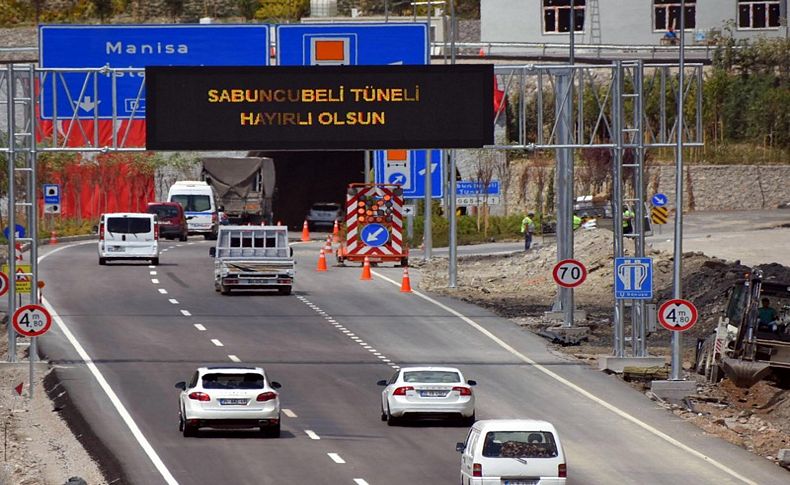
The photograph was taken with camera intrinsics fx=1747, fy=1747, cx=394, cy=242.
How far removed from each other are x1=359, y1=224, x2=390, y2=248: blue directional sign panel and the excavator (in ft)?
90.3

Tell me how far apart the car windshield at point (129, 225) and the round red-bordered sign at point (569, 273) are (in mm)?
24440

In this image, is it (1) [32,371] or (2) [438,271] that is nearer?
(1) [32,371]

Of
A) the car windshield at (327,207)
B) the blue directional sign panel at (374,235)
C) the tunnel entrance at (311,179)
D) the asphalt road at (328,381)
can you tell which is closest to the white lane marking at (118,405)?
the asphalt road at (328,381)

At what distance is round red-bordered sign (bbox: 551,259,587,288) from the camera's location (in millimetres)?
43531

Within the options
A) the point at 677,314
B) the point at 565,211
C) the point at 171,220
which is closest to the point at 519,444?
the point at 677,314

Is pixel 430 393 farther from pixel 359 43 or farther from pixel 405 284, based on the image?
pixel 405 284

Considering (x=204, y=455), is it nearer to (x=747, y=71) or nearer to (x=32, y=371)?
(x=32, y=371)

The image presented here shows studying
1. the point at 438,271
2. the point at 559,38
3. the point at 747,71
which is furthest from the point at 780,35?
the point at 438,271

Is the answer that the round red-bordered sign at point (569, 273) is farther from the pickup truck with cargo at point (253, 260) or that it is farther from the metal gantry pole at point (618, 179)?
the pickup truck with cargo at point (253, 260)

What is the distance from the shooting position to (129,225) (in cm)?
6462

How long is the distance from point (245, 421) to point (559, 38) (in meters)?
85.3

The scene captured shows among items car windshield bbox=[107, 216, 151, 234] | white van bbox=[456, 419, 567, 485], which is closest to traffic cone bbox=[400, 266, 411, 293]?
car windshield bbox=[107, 216, 151, 234]

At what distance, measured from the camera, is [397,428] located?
3294cm

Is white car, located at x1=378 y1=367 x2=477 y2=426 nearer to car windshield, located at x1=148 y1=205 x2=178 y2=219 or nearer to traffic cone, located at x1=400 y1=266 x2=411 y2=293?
traffic cone, located at x1=400 y1=266 x2=411 y2=293
